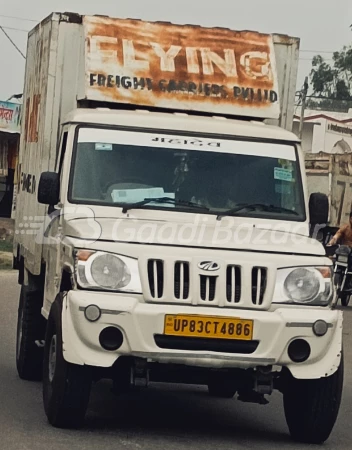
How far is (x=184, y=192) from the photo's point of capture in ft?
29.7

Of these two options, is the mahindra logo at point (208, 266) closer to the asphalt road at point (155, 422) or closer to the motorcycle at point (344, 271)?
the asphalt road at point (155, 422)

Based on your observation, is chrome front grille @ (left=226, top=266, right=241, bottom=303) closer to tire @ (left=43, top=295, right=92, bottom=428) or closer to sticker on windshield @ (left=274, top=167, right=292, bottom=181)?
tire @ (left=43, top=295, right=92, bottom=428)

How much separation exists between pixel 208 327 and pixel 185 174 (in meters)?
1.67

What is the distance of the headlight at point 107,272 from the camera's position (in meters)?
7.85

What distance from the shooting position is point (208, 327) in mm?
7820

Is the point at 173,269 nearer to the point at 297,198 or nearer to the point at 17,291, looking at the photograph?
the point at 297,198

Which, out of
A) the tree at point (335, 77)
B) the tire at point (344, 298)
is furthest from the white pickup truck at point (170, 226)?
the tree at point (335, 77)

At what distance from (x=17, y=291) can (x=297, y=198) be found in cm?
1336

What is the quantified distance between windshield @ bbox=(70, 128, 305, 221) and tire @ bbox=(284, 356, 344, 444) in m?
1.38

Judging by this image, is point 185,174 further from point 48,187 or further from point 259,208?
point 48,187

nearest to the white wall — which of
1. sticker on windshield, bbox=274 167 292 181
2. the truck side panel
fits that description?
the truck side panel

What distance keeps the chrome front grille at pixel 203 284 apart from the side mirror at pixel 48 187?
4.28 ft

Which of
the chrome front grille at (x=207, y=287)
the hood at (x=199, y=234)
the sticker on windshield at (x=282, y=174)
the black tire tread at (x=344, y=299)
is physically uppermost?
the sticker on windshield at (x=282, y=174)

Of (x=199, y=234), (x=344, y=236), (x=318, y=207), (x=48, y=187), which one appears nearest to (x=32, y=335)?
(x=48, y=187)
